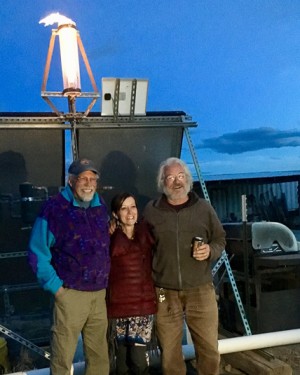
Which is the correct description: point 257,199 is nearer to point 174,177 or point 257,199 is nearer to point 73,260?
point 174,177

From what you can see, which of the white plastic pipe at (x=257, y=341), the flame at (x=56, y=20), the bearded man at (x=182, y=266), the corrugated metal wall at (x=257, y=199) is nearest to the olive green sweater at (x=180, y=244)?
the bearded man at (x=182, y=266)

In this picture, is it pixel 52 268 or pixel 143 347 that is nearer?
pixel 52 268

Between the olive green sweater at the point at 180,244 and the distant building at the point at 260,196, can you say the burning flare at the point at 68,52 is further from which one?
the distant building at the point at 260,196

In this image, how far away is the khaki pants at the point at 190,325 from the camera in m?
3.24

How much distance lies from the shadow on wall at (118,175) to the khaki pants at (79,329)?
6.04ft

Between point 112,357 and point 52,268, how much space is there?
91 centimetres

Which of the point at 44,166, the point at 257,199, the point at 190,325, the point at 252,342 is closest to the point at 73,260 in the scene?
the point at 190,325

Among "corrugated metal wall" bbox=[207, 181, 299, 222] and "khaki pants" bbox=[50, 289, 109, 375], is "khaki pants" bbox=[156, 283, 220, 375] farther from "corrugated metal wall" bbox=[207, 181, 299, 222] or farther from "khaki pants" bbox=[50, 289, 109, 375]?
"corrugated metal wall" bbox=[207, 181, 299, 222]

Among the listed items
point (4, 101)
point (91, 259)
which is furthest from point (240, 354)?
point (4, 101)

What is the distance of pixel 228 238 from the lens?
17.9 feet

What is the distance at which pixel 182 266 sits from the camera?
10.5 feet

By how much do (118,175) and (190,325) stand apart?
79.6 inches

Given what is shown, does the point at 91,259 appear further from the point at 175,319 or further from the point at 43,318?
the point at 43,318

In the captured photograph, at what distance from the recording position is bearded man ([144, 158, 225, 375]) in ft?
10.4
